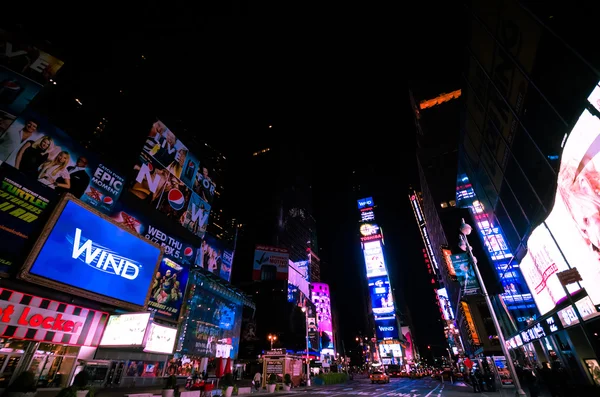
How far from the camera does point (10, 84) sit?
15609 mm

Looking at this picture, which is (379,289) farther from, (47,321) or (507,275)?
(47,321)

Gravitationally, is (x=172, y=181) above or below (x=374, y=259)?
below

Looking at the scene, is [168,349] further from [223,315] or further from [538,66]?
[538,66]

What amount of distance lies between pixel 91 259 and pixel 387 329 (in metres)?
77.9

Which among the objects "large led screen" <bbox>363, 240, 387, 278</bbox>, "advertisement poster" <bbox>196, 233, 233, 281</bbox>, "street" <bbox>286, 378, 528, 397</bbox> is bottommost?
"street" <bbox>286, 378, 528, 397</bbox>

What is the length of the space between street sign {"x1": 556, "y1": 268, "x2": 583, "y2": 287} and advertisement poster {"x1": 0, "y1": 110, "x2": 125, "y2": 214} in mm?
29516

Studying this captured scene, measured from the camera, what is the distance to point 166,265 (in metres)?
27.7

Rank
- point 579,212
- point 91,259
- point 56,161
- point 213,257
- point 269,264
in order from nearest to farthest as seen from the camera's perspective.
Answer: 1. point 579,212
2. point 91,259
3. point 56,161
4. point 213,257
5. point 269,264

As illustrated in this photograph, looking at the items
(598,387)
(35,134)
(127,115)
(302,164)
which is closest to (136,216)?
(35,134)

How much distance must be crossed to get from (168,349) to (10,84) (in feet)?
76.4

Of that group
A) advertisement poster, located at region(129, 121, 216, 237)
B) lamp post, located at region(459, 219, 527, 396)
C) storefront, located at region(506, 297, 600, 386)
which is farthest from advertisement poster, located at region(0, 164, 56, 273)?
storefront, located at region(506, 297, 600, 386)

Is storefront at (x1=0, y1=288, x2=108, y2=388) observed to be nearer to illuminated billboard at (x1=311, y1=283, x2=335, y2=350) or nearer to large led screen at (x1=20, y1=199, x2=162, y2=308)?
large led screen at (x1=20, y1=199, x2=162, y2=308)

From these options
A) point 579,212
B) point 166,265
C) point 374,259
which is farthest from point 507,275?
point 374,259

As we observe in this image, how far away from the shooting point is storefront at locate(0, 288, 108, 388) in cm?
1345
